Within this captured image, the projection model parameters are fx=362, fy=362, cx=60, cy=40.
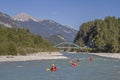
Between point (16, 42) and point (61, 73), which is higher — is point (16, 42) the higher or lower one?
the higher one

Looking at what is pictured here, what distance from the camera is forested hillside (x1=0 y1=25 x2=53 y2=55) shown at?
11844 cm

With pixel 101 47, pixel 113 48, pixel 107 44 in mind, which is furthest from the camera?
pixel 101 47

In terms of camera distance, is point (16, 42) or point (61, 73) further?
point (16, 42)

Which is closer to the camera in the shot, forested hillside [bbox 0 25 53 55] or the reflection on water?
the reflection on water

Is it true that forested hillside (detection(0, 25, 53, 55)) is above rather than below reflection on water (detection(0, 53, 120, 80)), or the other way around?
above

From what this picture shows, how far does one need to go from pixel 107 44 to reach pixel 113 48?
39.3 feet

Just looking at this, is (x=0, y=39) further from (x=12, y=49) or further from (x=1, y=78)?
(x=1, y=78)

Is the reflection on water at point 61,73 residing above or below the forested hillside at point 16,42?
below

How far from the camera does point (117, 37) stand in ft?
653

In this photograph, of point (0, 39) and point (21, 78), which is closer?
point (21, 78)

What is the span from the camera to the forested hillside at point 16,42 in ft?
389

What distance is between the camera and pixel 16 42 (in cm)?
14938

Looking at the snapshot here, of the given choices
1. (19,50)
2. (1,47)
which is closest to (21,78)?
(1,47)

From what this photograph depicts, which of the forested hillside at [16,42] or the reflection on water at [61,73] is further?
the forested hillside at [16,42]
